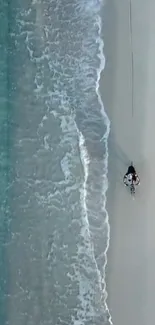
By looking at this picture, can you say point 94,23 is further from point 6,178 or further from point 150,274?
point 150,274

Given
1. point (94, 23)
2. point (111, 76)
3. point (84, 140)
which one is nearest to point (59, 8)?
point (94, 23)

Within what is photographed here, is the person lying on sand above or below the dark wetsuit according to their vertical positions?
below

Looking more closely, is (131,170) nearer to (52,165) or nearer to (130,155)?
(130,155)

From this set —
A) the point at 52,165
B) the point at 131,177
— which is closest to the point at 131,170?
the point at 131,177

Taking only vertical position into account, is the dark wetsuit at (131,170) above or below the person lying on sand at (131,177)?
above
